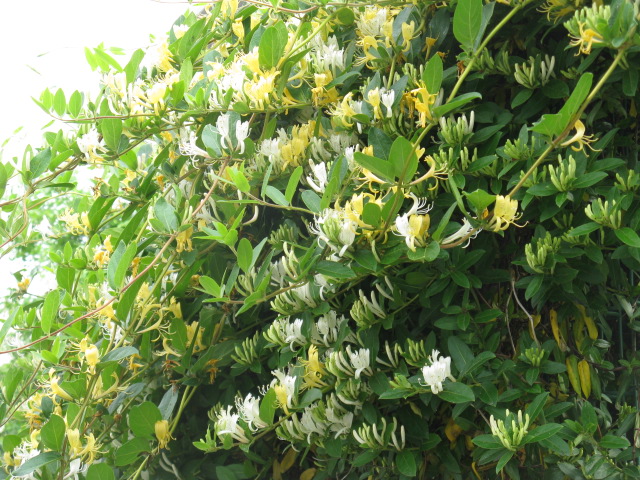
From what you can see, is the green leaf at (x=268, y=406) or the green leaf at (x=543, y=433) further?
the green leaf at (x=268, y=406)

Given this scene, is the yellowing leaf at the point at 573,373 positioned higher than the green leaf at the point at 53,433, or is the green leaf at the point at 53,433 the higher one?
the green leaf at the point at 53,433

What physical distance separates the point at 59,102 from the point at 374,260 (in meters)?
0.77

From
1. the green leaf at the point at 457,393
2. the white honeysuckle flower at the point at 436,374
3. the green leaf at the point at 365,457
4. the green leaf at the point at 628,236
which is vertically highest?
the green leaf at the point at 628,236

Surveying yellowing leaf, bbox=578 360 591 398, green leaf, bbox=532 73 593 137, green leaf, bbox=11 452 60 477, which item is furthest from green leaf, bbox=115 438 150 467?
green leaf, bbox=532 73 593 137

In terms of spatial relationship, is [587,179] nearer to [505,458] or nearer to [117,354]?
[505,458]

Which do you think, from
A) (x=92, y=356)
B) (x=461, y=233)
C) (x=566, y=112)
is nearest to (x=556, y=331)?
(x=461, y=233)

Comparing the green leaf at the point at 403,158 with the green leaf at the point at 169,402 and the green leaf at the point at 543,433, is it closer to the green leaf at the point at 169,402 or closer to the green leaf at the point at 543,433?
the green leaf at the point at 543,433

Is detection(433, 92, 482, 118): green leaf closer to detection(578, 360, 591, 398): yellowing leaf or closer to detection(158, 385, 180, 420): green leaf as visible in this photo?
detection(578, 360, 591, 398): yellowing leaf

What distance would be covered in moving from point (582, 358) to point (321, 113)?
2.09 ft

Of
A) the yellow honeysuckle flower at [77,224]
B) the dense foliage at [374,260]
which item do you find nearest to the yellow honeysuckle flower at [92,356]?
the dense foliage at [374,260]

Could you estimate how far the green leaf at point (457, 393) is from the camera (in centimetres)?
102

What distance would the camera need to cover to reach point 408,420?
46.7 inches

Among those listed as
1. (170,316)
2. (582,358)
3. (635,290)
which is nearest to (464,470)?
(582,358)

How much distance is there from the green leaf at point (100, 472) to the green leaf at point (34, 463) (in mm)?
65
